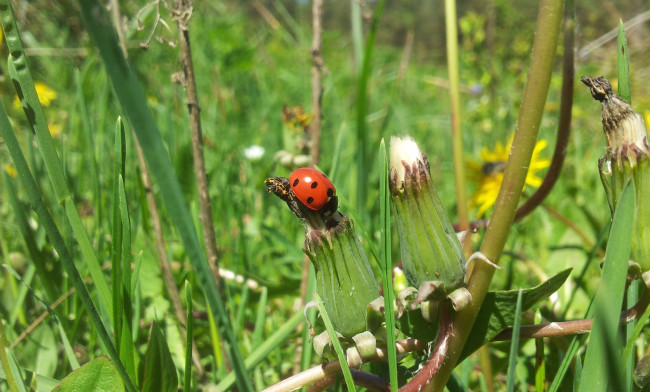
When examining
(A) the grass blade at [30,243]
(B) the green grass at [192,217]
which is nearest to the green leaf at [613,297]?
(B) the green grass at [192,217]

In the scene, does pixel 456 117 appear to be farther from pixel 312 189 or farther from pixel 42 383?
pixel 42 383

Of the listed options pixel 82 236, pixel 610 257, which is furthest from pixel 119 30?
pixel 610 257

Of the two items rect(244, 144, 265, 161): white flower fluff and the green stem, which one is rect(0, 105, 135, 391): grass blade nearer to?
the green stem

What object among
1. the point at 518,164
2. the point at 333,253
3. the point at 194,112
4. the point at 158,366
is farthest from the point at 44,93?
the point at 518,164

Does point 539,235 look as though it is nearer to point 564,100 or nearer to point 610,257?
point 564,100

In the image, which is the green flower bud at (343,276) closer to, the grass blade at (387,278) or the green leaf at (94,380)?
the grass blade at (387,278)

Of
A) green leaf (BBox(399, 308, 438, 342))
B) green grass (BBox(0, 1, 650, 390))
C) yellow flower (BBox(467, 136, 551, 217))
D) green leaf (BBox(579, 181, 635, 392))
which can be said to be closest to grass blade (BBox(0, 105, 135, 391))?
green grass (BBox(0, 1, 650, 390))
